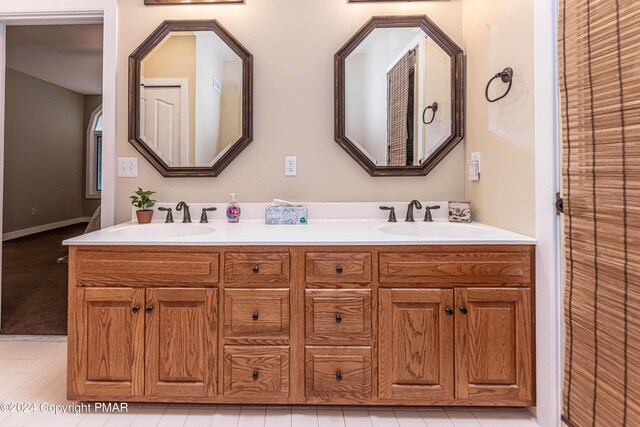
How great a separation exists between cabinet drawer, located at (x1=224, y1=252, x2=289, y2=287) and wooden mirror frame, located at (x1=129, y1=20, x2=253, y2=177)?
2.54 ft

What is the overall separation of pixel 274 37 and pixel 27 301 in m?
2.66

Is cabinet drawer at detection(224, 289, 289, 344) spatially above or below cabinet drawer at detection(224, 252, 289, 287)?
below

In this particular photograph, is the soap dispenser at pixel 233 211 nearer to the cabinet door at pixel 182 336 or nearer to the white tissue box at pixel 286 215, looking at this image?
the white tissue box at pixel 286 215

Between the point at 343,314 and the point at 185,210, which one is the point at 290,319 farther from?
the point at 185,210

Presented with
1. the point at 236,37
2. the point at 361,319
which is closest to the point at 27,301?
the point at 236,37

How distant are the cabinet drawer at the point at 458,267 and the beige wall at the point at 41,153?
574cm

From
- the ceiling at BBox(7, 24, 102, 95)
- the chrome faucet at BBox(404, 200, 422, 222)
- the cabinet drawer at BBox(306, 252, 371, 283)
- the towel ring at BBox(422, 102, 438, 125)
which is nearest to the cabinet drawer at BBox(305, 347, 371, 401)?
the cabinet drawer at BBox(306, 252, 371, 283)

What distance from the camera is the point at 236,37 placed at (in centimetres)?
212

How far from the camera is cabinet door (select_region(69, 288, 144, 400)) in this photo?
1.51 m

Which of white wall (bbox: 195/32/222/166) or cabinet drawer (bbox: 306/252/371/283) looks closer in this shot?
cabinet drawer (bbox: 306/252/371/283)

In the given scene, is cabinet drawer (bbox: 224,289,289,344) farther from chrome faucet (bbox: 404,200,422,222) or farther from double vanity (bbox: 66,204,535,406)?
chrome faucet (bbox: 404,200,422,222)

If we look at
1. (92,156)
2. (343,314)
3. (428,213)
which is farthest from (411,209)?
(92,156)

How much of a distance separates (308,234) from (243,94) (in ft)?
3.20

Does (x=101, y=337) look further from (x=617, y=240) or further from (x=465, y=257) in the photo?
(x=617, y=240)
